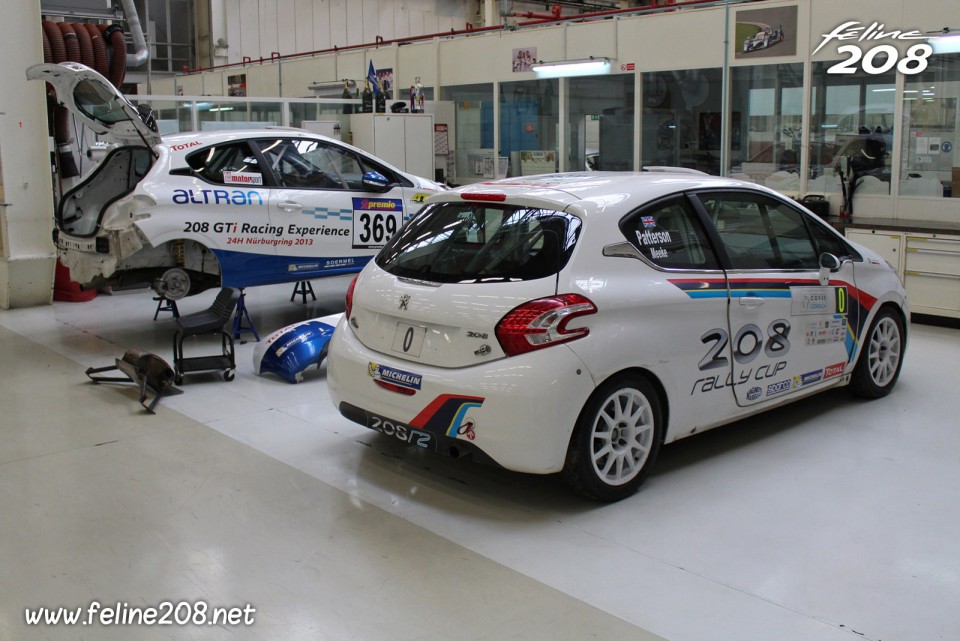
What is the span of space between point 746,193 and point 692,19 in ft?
19.1

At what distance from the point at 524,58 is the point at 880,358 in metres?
7.42

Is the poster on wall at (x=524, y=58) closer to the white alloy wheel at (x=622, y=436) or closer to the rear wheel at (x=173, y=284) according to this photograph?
the rear wheel at (x=173, y=284)

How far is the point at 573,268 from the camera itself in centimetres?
407

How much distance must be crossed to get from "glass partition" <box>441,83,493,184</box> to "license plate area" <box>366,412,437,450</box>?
8.73 metres

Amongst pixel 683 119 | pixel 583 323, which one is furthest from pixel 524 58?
pixel 583 323

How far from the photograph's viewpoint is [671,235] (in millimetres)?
4535

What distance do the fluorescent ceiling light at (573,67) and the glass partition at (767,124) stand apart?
169 centimetres

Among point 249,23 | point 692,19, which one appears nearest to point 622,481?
point 692,19

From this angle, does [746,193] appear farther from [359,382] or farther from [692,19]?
[692,19]

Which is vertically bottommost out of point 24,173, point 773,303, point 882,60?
point 773,303

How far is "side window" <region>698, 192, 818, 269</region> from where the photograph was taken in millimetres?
4809

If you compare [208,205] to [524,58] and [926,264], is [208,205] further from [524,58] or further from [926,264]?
[926,264]

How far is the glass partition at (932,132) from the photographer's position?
8375 mm

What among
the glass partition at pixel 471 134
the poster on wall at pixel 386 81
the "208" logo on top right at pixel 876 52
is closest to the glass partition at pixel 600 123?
the glass partition at pixel 471 134
